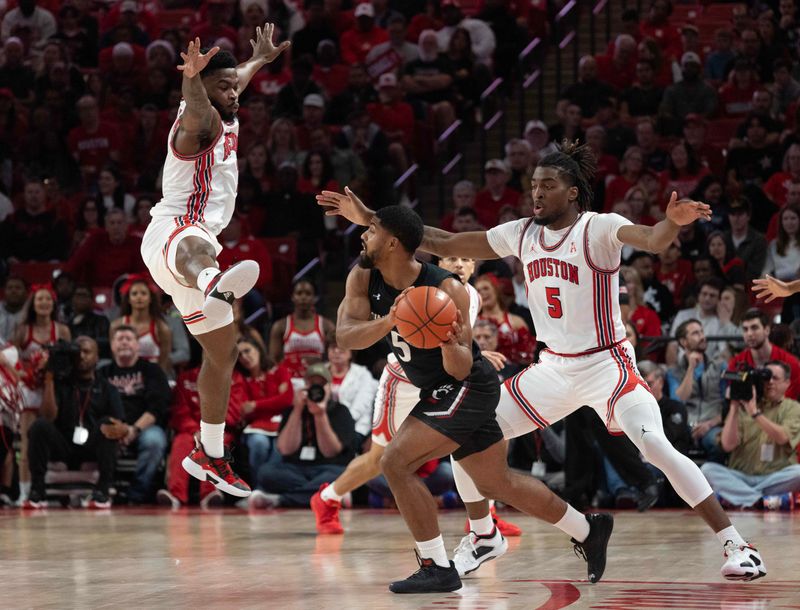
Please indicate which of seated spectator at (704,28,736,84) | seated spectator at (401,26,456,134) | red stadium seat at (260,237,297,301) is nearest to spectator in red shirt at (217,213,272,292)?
red stadium seat at (260,237,297,301)

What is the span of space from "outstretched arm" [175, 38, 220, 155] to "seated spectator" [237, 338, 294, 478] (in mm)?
4642

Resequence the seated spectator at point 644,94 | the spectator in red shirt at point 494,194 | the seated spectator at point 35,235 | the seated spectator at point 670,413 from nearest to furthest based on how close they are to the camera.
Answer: the seated spectator at point 670,413 < the spectator in red shirt at point 494,194 < the seated spectator at point 35,235 < the seated spectator at point 644,94

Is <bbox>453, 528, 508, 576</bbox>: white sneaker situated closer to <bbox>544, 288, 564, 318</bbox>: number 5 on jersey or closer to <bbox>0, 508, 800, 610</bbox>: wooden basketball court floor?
<bbox>0, 508, 800, 610</bbox>: wooden basketball court floor

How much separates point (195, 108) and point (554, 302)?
2.15 metres

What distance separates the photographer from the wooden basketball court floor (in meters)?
6.28

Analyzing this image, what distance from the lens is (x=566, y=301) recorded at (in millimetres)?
7203

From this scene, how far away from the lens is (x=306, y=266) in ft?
46.1

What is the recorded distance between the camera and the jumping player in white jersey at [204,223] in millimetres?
7133

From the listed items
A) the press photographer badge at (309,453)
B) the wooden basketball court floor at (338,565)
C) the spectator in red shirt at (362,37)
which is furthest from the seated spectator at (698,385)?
the spectator in red shirt at (362,37)

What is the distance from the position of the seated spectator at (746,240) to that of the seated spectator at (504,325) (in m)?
2.34

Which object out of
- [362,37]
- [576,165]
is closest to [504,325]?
[576,165]

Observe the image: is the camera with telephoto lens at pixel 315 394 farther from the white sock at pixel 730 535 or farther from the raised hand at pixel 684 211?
the raised hand at pixel 684 211

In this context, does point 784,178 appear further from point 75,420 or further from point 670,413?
point 75,420

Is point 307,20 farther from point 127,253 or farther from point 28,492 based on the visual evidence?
point 28,492
